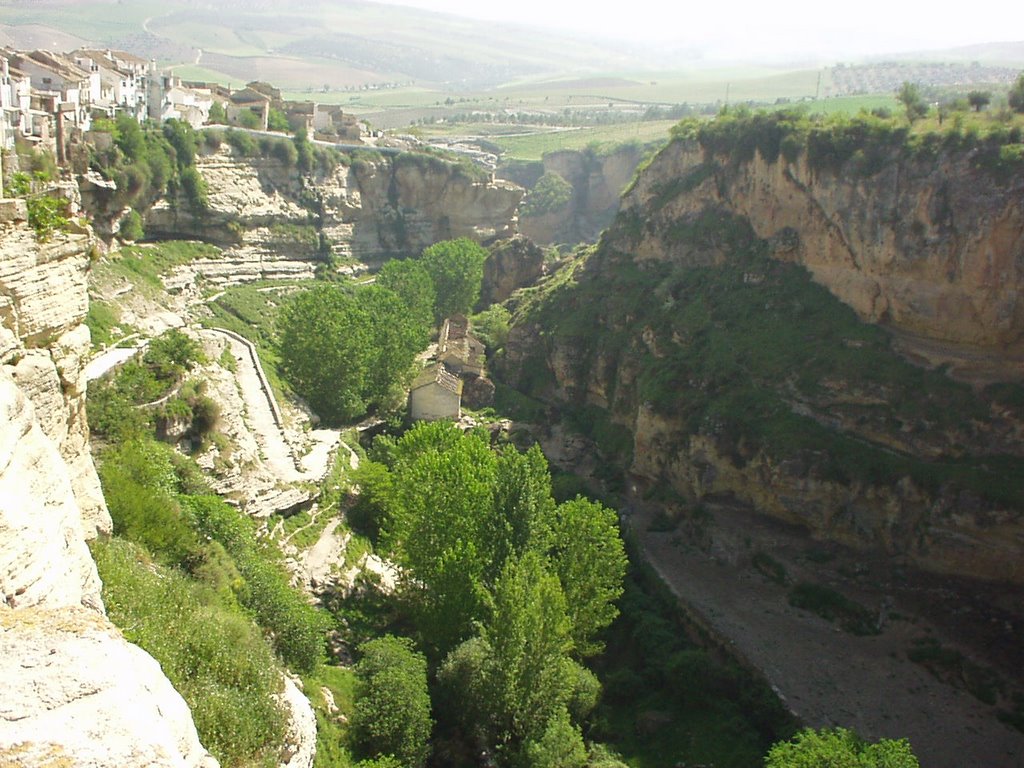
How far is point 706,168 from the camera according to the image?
2068 inches

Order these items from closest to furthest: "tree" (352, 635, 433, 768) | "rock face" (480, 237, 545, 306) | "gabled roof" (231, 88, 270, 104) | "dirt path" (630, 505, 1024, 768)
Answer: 1. "tree" (352, 635, 433, 768)
2. "dirt path" (630, 505, 1024, 768)
3. "rock face" (480, 237, 545, 306)
4. "gabled roof" (231, 88, 270, 104)

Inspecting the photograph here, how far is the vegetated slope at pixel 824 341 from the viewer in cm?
3334

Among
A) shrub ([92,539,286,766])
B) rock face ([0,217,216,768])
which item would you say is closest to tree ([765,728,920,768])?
shrub ([92,539,286,766])

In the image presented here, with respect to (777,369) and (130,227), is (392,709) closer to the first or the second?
(777,369)

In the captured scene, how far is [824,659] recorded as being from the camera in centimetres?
2914

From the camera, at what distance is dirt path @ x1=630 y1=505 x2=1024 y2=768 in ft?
84.4

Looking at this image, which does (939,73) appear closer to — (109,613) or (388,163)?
(388,163)

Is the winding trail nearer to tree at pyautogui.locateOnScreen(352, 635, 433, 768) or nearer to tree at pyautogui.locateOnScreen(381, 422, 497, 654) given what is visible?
tree at pyautogui.locateOnScreen(381, 422, 497, 654)

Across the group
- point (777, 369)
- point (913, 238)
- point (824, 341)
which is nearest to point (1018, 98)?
point (913, 238)

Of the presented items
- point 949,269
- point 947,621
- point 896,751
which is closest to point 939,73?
point 949,269

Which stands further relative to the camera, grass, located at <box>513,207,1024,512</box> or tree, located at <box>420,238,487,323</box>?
tree, located at <box>420,238,487,323</box>

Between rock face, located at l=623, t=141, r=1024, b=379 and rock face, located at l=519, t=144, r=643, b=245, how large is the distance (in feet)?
177

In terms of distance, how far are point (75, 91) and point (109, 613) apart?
5121 centimetres

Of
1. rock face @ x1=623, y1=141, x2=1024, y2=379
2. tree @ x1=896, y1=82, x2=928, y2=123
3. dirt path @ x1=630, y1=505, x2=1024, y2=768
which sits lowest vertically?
dirt path @ x1=630, y1=505, x2=1024, y2=768
